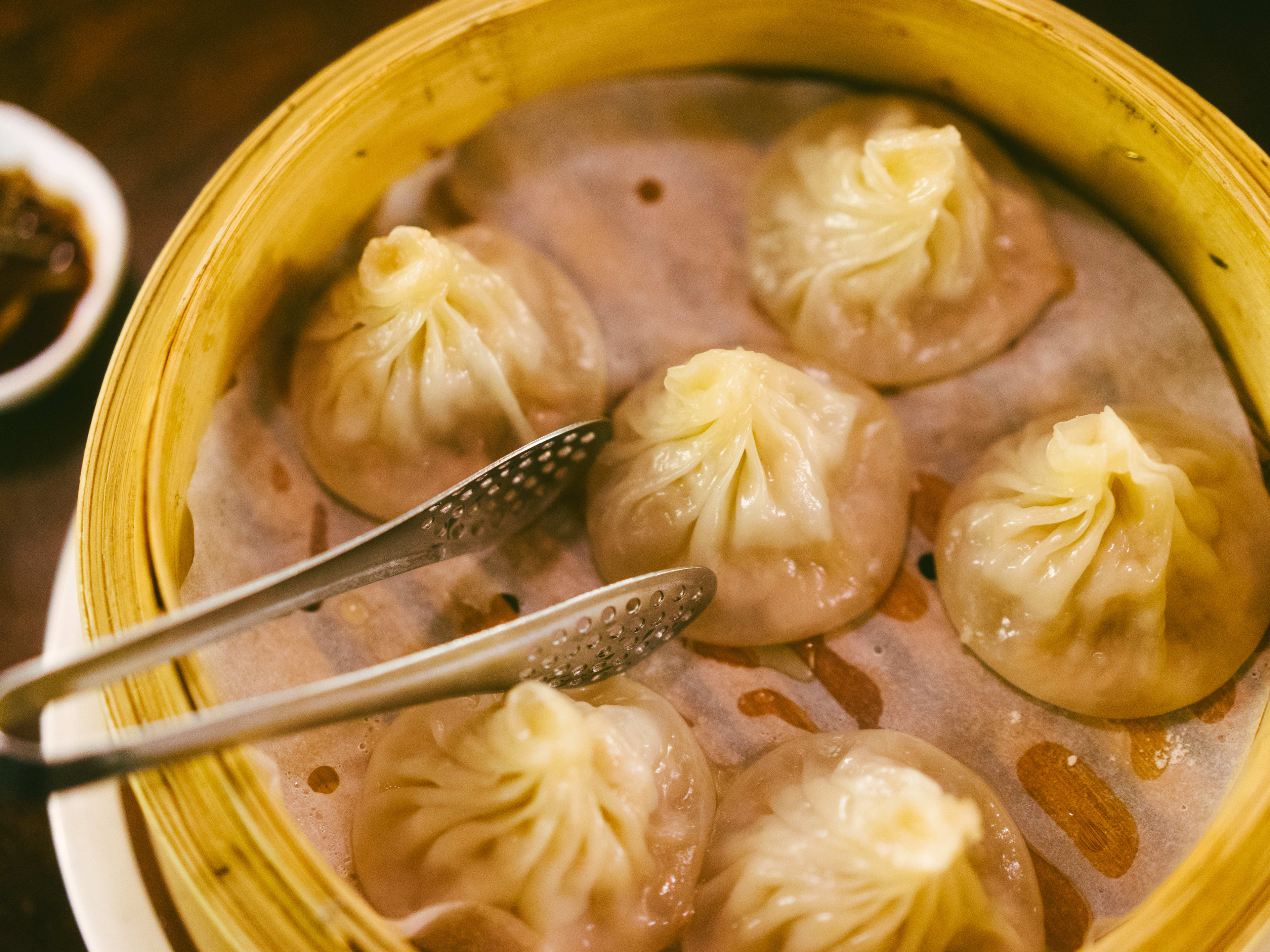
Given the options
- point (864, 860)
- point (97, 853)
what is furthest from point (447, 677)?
point (97, 853)

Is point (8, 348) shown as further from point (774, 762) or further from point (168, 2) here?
point (774, 762)

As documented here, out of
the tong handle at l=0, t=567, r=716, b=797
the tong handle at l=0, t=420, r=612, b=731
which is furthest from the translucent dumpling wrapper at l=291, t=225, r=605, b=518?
the tong handle at l=0, t=567, r=716, b=797

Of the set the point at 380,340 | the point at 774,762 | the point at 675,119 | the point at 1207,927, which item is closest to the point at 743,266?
the point at 675,119

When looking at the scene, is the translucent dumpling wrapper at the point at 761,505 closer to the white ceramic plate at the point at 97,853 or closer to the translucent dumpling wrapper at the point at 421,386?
the translucent dumpling wrapper at the point at 421,386

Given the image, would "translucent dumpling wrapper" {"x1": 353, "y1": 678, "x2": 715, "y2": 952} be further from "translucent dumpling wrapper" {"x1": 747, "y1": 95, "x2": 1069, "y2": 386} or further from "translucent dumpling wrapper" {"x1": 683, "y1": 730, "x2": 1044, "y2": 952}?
"translucent dumpling wrapper" {"x1": 747, "y1": 95, "x2": 1069, "y2": 386}

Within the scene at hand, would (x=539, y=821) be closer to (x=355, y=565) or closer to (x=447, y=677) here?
(x=447, y=677)
